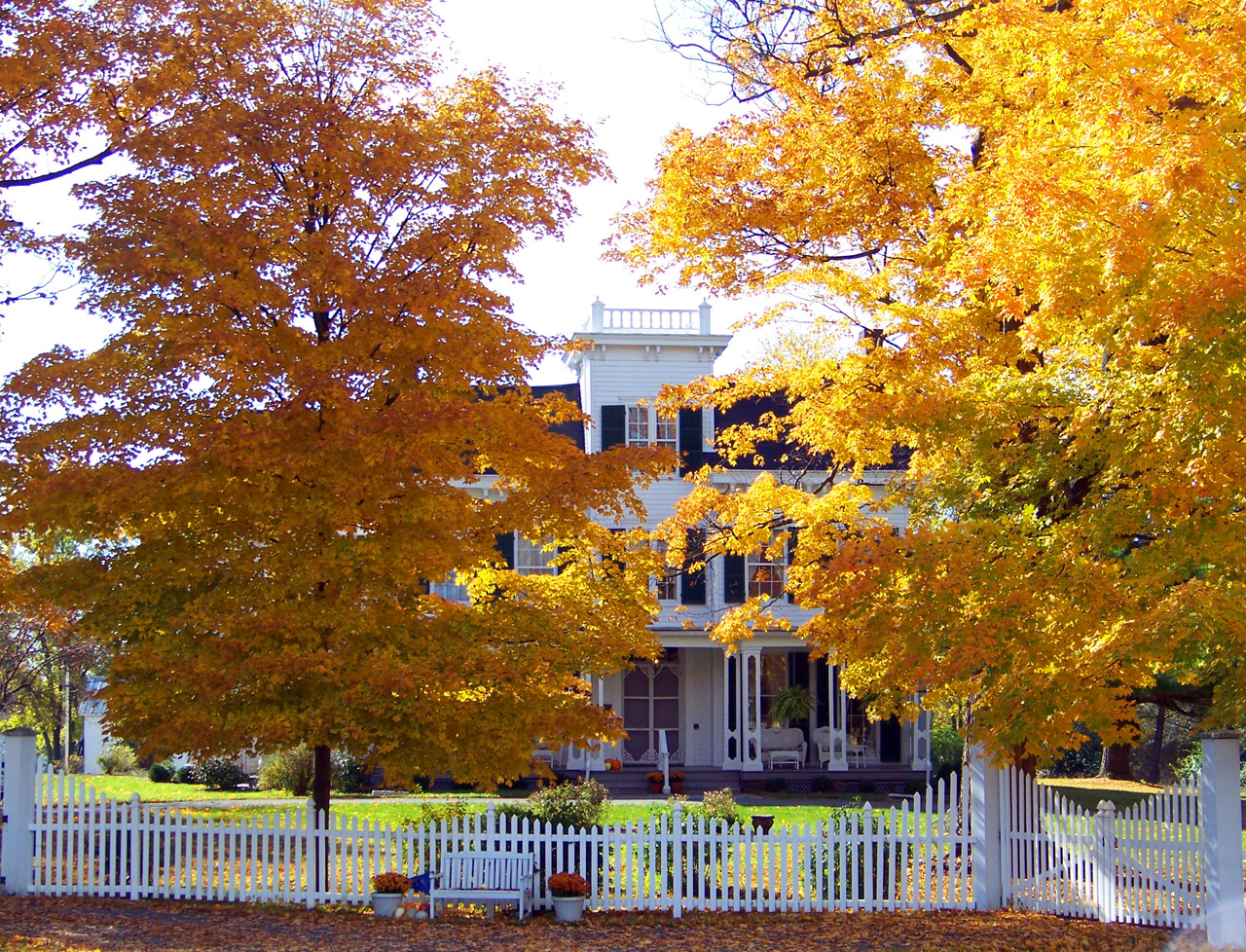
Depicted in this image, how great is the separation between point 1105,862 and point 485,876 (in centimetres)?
636

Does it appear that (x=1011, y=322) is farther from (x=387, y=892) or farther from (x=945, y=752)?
(x=945, y=752)

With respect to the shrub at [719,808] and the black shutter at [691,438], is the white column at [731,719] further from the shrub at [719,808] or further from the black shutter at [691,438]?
the shrub at [719,808]

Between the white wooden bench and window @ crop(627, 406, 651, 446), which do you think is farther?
window @ crop(627, 406, 651, 446)

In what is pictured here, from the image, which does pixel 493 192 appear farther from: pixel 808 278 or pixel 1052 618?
pixel 1052 618

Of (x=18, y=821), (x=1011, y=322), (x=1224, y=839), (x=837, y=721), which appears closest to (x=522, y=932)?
(x=18, y=821)

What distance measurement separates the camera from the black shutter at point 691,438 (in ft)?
89.4

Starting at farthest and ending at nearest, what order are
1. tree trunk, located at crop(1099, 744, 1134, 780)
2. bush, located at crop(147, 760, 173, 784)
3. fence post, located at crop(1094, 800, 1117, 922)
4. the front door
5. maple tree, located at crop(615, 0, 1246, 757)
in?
1. tree trunk, located at crop(1099, 744, 1134, 780)
2. bush, located at crop(147, 760, 173, 784)
3. the front door
4. fence post, located at crop(1094, 800, 1117, 922)
5. maple tree, located at crop(615, 0, 1246, 757)

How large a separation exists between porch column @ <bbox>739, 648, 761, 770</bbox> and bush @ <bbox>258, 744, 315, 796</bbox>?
9.57 meters

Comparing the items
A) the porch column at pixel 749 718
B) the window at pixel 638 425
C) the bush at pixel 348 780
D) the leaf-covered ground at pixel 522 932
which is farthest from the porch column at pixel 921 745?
the leaf-covered ground at pixel 522 932

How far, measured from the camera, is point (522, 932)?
11359 mm

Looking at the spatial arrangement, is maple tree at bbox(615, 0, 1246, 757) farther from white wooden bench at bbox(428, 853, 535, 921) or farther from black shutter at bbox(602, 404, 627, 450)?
black shutter at bbox(602, 404, 627, 450)

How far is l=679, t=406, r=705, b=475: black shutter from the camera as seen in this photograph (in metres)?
27.2

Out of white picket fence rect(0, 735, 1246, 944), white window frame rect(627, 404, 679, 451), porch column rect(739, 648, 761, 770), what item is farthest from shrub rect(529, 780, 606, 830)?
white window frame rect(627, 404, 679, 451)

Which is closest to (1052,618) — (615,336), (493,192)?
(493,192)
